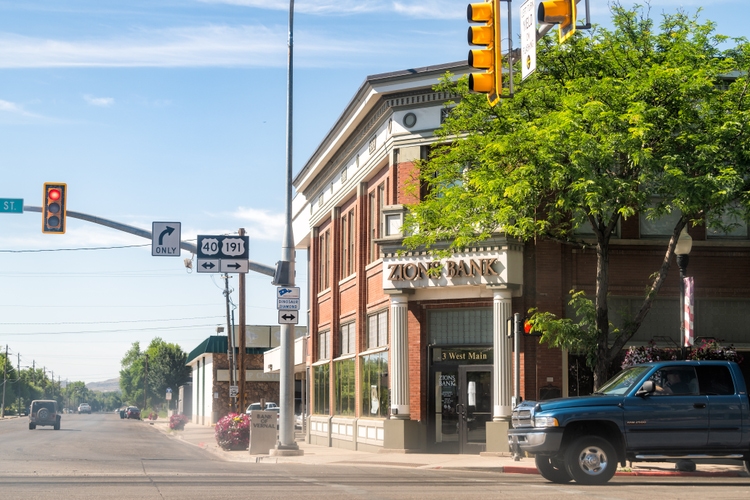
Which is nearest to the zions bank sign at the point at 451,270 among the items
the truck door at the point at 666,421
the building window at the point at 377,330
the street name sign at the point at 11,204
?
the building window at the point at 377,330

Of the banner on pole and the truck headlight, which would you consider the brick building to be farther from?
the truck headlight

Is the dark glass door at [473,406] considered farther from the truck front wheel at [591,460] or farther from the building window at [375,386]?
the truck front wheel at [591,460]

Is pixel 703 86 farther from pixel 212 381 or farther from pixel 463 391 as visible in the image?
pixel 212 381

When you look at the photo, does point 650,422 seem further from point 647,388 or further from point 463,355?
point 463,355

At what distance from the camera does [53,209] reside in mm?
23672

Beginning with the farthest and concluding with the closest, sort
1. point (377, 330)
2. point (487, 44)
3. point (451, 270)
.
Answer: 1. point (377, 330)
2. point (451, 270)
3. point (487, 44)

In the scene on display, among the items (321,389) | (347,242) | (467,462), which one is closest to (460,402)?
(467,462)

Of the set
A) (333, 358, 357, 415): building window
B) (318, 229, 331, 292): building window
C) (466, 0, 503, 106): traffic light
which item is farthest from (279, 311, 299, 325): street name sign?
(466, 0, 503, 106): traffic light

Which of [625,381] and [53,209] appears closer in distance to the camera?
[625,381]

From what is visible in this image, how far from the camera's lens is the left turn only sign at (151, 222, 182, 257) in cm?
2562

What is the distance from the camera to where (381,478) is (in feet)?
58.2

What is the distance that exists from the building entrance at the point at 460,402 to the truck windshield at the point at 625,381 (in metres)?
8.80

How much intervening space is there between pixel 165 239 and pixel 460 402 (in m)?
8.92

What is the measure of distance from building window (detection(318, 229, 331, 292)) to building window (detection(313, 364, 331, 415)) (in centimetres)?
320
